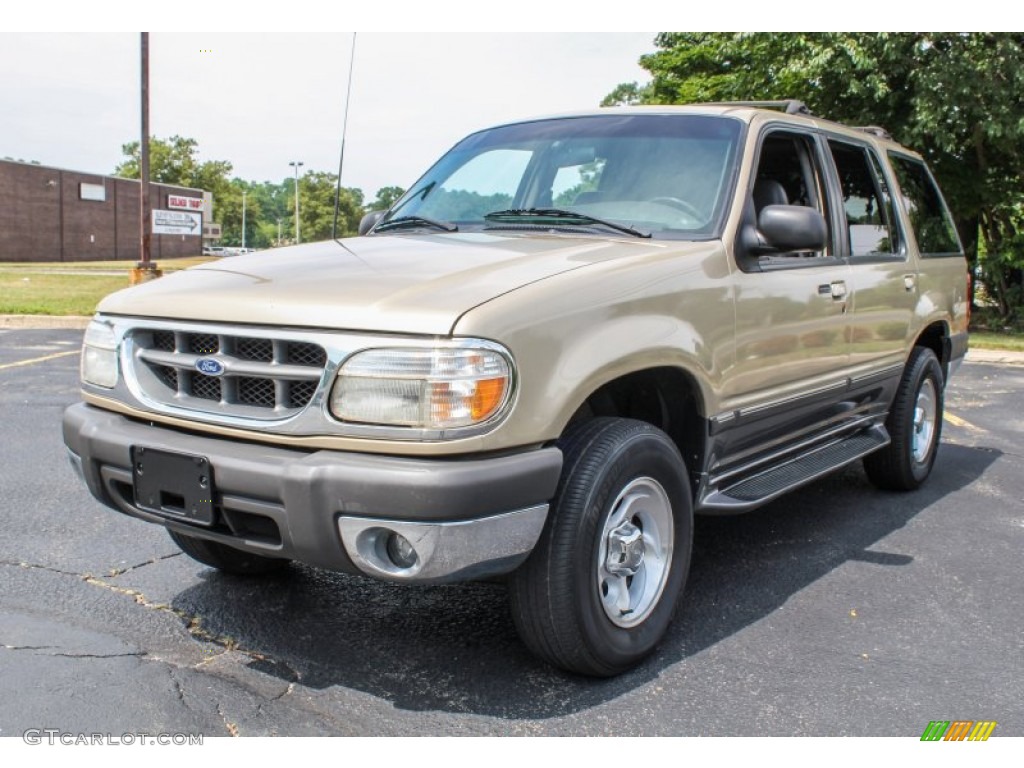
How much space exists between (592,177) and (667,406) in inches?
43.5

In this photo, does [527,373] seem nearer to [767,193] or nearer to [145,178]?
[767,193]

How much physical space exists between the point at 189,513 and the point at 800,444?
278 centimetres

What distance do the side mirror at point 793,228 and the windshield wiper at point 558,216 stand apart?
1.52 feet

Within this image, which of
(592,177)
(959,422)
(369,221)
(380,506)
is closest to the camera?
(380,506)

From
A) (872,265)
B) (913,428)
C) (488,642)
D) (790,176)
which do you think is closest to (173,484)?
(488,642)

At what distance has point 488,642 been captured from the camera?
141 inches

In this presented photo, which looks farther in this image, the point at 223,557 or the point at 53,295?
the point at 53,295

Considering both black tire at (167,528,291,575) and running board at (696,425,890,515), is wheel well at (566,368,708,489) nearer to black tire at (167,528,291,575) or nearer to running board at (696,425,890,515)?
running board at (696,425,890,515)

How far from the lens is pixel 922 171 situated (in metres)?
6.20

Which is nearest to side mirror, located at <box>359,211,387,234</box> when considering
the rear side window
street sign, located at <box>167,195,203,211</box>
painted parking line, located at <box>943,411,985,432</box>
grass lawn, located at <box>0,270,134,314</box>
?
the rear side window

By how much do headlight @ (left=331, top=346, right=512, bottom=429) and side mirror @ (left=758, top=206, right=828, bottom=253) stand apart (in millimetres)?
1467

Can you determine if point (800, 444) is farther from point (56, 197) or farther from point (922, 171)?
point (56, 197)

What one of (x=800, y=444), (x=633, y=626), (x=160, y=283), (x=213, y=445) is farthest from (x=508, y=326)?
→ (x=800, y=444)

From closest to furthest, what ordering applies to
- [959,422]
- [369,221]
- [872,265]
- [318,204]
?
[369,221] → [872,265] → [959,422] → [318,204]
